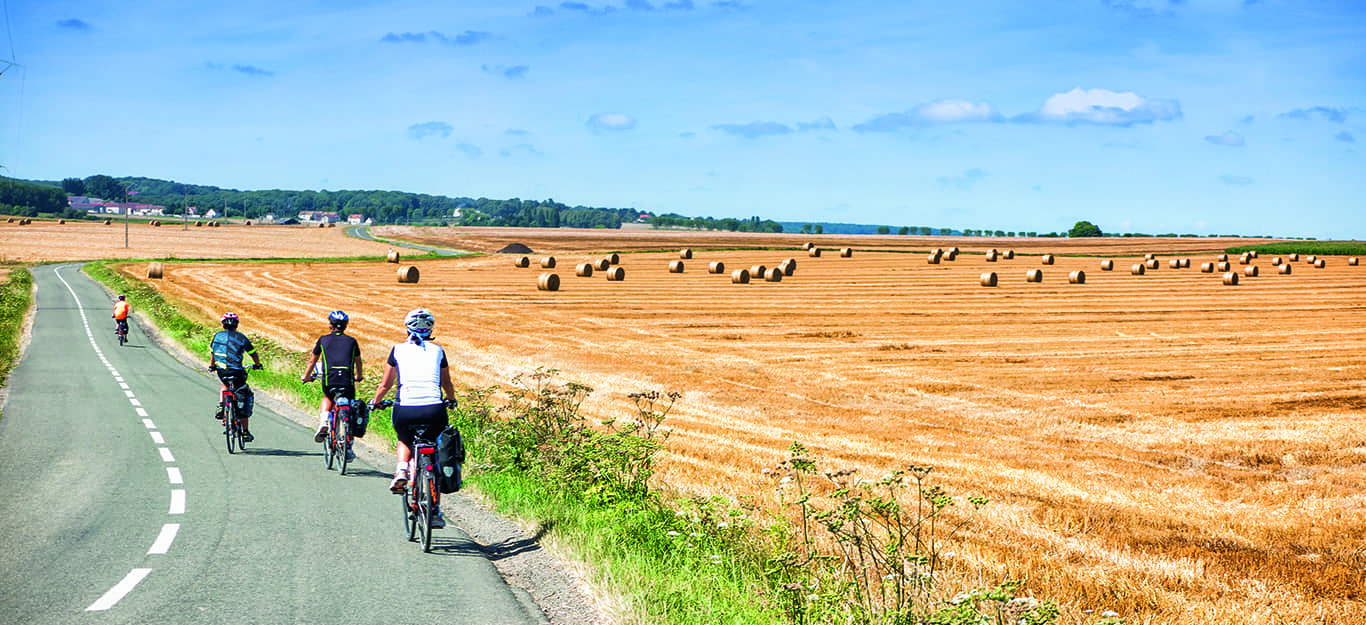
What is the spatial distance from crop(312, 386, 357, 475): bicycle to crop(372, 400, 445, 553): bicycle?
4015 mm

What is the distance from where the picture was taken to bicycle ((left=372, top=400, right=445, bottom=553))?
966 cm

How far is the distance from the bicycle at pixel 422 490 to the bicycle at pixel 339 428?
402cm

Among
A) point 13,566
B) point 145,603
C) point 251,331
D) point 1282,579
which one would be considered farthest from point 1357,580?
point 251,331

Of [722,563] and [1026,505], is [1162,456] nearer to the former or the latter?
[1026,505]

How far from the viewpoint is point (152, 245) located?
378ft

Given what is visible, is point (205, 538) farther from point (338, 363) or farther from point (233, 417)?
point (233, 417)

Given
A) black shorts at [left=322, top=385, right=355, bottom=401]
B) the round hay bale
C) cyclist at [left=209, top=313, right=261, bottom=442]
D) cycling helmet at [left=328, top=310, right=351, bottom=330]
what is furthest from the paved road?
the round hay bale

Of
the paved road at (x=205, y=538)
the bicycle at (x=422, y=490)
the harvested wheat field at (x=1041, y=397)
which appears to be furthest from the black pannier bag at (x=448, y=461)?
the harvested wheat field at (x=1041, y=397)

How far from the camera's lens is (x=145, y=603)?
7.98 metres

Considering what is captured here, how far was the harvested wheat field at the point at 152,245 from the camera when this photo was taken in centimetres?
10106

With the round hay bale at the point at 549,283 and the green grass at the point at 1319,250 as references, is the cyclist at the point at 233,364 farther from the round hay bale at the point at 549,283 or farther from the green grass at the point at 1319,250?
the green grass at the point at 1319,250

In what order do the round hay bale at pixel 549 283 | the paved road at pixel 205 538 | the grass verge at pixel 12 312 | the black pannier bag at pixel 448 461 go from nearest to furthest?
the paved road at pixel 205 538 → the black pannier bag at pixel 448 461 → the grass verge at pixel 12 312 → the round hay bale at pixel 549 283

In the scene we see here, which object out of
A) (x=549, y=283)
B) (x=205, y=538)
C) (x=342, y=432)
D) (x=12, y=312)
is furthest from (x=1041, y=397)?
(x=12, y=312)

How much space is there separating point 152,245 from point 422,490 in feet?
390
